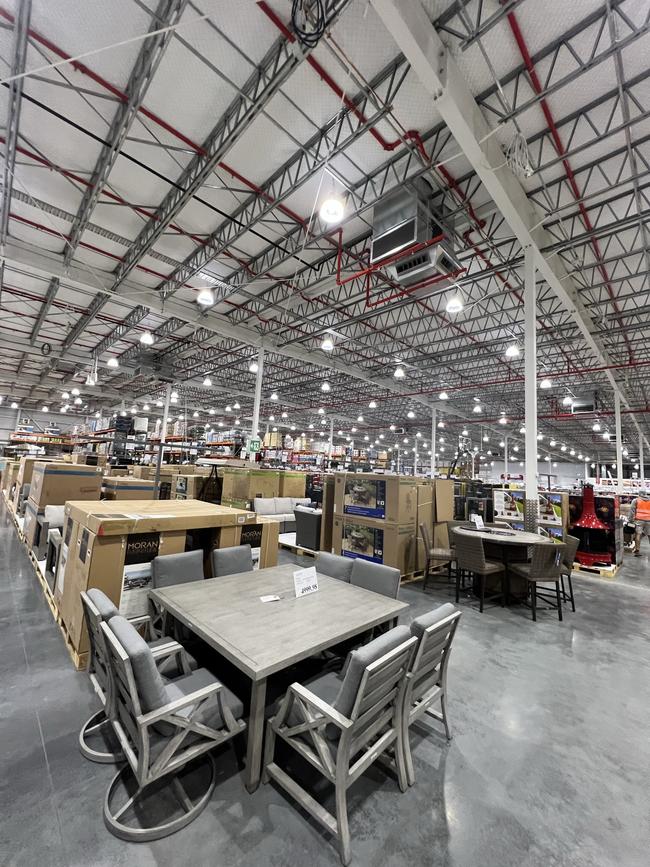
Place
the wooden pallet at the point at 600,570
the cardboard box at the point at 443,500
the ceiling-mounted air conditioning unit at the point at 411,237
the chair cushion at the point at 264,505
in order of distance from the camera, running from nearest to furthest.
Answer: the ceiling-mounted air conditioning unit at the point at 411,237, the cardboard box at the point at 443,500, the wooden pallet at the point at 600,570, the chair cushion at the point at 264,505

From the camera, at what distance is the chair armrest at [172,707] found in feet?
4.54

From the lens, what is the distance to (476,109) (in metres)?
3.81

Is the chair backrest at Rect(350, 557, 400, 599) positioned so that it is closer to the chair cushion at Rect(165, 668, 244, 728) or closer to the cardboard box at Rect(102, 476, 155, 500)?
the chair cushion at Rect(165, 668, 244, 728)

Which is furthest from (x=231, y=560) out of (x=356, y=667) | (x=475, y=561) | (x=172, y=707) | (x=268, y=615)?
(x=475, y=561)

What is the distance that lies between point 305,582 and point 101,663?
122cm

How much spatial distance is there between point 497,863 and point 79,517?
10.6ft

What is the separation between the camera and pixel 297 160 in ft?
15.8

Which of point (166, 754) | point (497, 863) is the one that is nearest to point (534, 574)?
point (497, 863)

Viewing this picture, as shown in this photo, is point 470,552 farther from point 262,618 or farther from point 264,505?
point 264,505

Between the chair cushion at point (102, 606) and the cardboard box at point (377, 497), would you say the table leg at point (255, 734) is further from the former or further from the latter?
the cardboard box at point (377, 497)

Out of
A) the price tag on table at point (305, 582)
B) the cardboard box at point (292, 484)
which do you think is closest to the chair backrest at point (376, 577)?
the price tag on table at point (305, 582)

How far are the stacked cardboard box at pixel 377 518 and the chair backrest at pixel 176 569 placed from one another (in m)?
3.12

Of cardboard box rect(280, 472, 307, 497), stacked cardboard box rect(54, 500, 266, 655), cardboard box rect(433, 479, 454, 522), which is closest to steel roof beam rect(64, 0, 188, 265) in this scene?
stacked cardboard box rect(54, 500, 266, 655)

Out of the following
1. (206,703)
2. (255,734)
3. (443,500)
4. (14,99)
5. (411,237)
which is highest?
(14,99)
